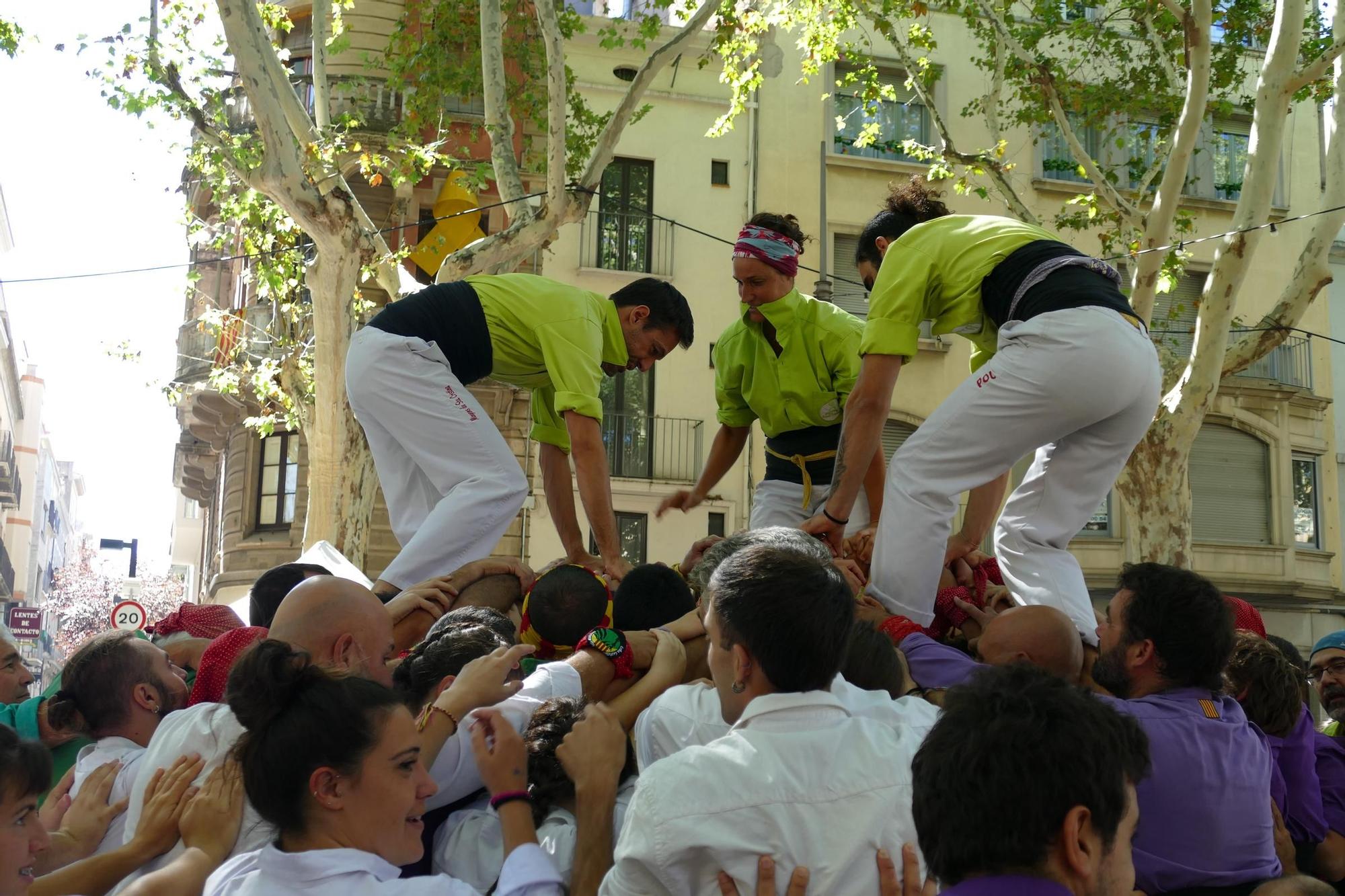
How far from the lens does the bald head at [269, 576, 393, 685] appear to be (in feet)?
12.1

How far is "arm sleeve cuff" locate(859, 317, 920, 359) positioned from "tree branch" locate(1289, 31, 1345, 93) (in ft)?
30.1

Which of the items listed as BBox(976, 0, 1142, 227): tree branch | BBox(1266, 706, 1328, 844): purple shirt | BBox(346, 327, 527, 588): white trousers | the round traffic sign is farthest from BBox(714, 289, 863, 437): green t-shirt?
the round traffic sign

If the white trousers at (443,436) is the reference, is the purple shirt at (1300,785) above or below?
below

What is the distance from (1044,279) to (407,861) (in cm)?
320

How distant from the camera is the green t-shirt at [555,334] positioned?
19.3ft

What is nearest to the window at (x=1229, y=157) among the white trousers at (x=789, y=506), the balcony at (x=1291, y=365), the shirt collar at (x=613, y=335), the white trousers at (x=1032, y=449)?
the balcony at (x=1291, y=365)

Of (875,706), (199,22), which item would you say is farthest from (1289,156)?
(875,706)

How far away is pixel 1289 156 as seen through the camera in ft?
91.0

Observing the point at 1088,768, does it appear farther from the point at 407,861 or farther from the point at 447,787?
the point at 447,787

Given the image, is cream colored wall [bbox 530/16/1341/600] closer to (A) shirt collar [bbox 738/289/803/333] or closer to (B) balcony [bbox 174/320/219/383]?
(B) balcony [bbox 174/320/219/383]

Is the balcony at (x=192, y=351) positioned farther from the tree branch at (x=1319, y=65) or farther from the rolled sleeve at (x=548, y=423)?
the rolled sleeve at (x=548, y=423)

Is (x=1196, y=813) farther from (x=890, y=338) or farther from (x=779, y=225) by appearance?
(x=779, y=225)

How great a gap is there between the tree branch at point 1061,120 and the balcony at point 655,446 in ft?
32.6

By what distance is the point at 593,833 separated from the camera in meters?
3.10
